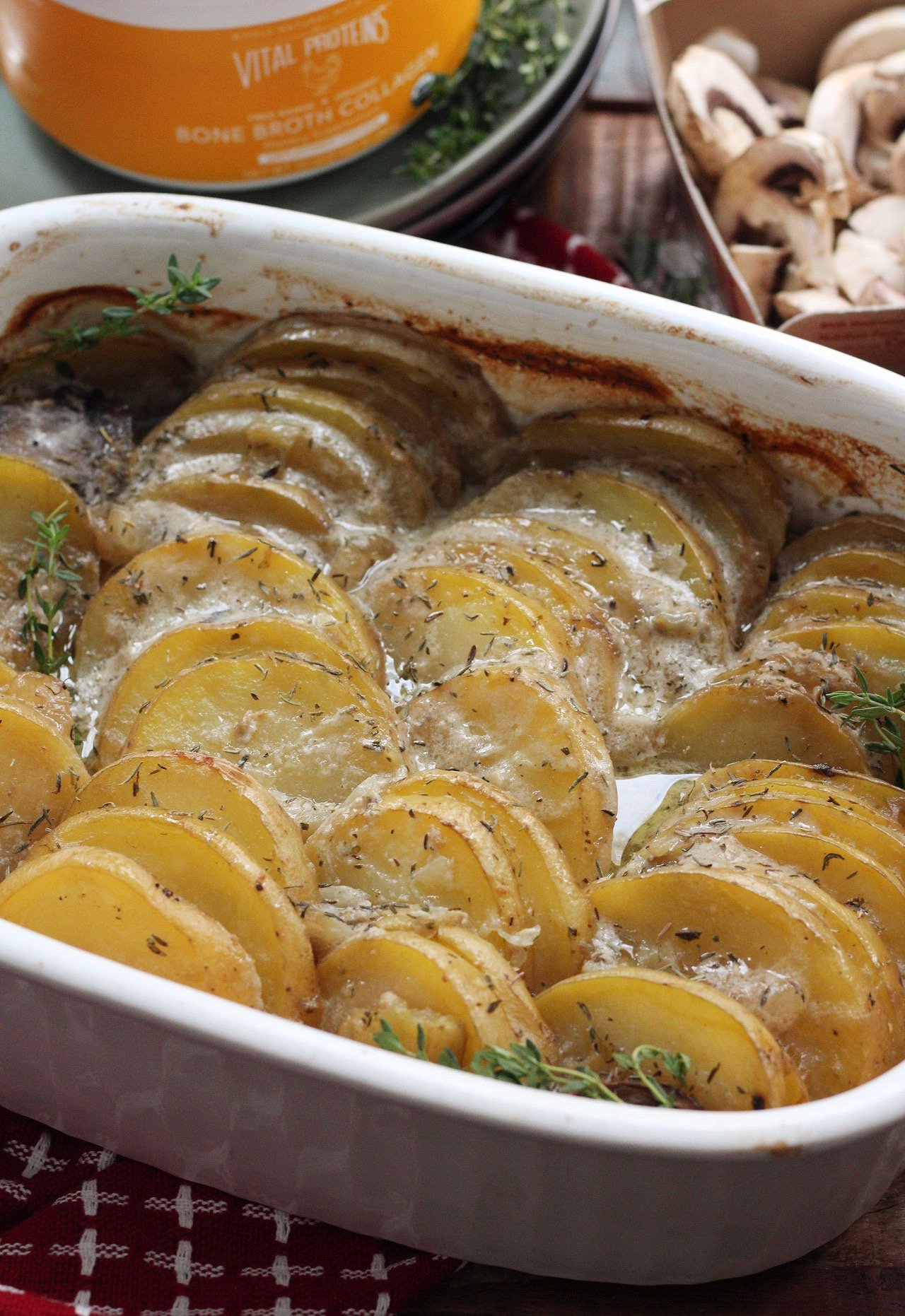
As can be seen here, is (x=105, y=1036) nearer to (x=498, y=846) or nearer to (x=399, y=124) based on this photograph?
(x=498, y=846)

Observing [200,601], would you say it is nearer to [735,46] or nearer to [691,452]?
[691,452]

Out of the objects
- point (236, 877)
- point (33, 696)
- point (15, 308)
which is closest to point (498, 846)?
point (236, 877)

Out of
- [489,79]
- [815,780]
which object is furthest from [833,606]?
[489,79]

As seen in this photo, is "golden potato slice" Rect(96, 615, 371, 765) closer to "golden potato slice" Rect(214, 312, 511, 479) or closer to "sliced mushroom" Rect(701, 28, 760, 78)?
"golden potato slice" Rect(214, 312, 511, 479)

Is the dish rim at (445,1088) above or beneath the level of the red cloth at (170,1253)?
above

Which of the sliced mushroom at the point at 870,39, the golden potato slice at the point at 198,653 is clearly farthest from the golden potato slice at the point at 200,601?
the sliced mushroom at the point at 870,39

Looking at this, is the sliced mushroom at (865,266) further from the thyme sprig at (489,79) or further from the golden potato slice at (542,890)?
the golden potato slice at (542,890)
